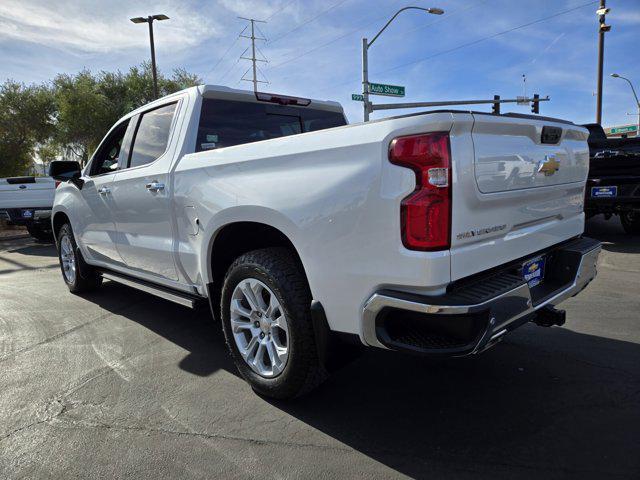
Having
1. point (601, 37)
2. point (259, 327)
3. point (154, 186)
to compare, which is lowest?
point (259, 327)

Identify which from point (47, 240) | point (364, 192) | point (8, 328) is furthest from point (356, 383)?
point (47, 240)

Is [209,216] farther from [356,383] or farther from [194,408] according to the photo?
[356,383]

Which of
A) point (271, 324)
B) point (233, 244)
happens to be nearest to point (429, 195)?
point (271, 324)

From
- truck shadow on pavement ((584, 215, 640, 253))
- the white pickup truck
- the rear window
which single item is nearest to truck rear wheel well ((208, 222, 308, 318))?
the white pickup truck

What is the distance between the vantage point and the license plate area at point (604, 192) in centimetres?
747

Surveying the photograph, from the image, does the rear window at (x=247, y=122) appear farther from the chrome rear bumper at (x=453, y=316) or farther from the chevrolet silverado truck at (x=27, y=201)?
the chevrolet silverado truck at (x=27, y=201)

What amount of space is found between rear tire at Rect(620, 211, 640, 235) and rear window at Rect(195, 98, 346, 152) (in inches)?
265

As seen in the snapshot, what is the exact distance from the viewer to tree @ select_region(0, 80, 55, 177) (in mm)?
21969

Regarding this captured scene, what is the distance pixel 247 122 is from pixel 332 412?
7.97 feet

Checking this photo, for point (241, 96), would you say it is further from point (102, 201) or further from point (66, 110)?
point (66, 110)

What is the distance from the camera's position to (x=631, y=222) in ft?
28.1

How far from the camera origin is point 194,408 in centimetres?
294

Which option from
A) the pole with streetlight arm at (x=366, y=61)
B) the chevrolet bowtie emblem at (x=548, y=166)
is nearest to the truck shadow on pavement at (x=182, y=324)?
the chevrolet bowtie emblem at (x=548, y=166)

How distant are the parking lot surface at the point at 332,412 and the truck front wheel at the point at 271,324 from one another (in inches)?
8.3
